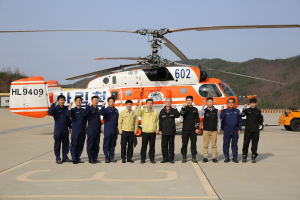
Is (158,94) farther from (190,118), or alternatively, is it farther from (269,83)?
(269,83)

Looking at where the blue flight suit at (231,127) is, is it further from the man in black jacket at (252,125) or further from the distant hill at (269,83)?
the distant hill at (269,83)

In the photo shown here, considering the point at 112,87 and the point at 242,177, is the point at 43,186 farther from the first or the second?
the point at 112,87

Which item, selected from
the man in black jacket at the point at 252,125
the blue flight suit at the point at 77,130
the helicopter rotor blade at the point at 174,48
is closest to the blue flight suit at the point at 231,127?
the man in black jacket at the point at 252,125

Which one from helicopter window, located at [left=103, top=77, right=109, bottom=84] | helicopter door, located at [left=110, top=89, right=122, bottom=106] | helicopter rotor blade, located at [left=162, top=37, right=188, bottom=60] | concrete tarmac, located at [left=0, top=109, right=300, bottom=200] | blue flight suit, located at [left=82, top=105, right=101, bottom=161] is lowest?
concrete tarmac, located at [left=0, top=109, right=300, bottom=200]

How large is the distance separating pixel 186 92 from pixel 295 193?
9.58 metres

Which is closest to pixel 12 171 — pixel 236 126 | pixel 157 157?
pixel 157 157

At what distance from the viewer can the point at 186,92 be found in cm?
1423

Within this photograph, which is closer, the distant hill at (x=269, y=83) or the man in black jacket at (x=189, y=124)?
the man in black jacket at (x=189, y=124)

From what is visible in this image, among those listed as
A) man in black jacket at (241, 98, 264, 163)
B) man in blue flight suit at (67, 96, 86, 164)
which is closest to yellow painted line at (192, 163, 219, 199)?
man in black jacket at (241, 98, 264, 163)

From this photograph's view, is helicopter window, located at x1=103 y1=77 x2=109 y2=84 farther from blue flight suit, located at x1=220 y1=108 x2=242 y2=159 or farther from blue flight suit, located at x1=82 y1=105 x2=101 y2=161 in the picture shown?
blue flight suit, located at x1=220 y1=108 x2=242 y2=159

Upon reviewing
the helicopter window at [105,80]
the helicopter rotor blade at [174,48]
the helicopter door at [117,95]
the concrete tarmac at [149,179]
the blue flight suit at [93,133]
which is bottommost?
the concrete tarmac at [149,179]

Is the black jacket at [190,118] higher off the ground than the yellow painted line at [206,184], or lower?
higher

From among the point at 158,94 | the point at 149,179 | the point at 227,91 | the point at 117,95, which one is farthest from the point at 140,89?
the point at 149,179

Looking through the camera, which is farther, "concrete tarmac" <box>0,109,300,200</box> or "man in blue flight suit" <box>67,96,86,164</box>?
"man in blue flight suit" <box>67,96,86,164</box>
